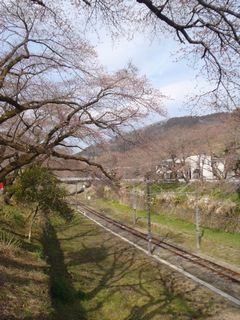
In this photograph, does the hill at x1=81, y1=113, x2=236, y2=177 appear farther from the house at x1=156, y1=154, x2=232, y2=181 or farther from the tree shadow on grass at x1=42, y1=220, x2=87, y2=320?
the tree shadow on grass at x1=42, y1=220, x2=87, y2=320

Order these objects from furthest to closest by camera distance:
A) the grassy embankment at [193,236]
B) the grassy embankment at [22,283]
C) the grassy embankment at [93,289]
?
the grassy embankment at [193,236] → the grassy embankment at [93,289] → the grassy embankment at [22,283]

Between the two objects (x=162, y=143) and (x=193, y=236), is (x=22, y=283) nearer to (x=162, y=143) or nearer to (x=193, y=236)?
(x=162, y=143)

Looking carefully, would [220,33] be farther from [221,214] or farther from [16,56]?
[221,214]

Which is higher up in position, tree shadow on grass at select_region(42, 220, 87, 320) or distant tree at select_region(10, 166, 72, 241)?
distant tree at select_region(10, 166, 72, 241)

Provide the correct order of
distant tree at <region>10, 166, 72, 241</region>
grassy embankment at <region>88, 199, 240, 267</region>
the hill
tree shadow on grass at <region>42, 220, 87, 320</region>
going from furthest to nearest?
grassy embankment at <region>88, 199, 240, 267</region>
distant tree at <region>10, 166, 72, 241</region>
the hill
tree shadow on grass at <region>42, 220, 87, 320</region>

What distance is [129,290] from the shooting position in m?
12.5

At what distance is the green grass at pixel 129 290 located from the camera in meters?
10.4

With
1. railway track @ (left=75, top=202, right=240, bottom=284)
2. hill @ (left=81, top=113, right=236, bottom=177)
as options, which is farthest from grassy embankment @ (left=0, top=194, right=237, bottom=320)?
hill @ (left=81, top=113, right=236, bottom=177)

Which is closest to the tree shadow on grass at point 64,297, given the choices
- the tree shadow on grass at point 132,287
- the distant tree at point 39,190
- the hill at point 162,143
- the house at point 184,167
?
the tree shadow on grass at point 132,287

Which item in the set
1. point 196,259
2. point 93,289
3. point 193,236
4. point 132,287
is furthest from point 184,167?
point 93,289

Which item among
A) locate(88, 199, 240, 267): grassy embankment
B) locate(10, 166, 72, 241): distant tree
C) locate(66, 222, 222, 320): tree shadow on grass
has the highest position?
locate(10, 166, 72, 241): distant tree

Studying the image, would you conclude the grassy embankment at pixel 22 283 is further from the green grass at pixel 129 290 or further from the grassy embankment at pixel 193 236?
the grassy embankment at pixel 193 236

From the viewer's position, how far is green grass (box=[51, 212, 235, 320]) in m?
10.4

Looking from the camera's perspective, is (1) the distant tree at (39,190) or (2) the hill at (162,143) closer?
(2) the hill at (162,143)
